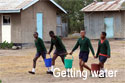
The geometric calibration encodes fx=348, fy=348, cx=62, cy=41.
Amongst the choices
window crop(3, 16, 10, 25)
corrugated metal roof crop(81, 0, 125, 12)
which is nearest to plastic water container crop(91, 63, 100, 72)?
window crop(3, 16, 10, 25)

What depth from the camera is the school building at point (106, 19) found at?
3086 cm

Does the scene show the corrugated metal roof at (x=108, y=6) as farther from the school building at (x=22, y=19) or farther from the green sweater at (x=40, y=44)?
the green sweater at (x=40, y=44)

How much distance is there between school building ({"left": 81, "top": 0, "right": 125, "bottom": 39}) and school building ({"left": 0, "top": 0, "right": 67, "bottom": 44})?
7.41 meters

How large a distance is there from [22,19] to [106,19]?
10326 mm

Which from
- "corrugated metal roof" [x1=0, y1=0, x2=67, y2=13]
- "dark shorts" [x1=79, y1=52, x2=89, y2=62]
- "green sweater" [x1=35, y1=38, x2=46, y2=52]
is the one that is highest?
"corrugated metal roof" [x1=0, y1=0, x2=67, y2=13]

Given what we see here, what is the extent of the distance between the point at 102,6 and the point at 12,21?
429 inches

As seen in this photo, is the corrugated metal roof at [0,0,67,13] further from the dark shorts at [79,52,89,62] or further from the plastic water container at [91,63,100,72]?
the plastic water container at [91,63,100,72]

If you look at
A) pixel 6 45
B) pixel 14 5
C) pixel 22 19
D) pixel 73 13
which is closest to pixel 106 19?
pixel 73 13

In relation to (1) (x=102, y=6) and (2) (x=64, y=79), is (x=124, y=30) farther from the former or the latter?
(2) (x=64, y=79)

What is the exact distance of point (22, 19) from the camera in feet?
78.9

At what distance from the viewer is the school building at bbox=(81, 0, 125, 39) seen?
3086 cm

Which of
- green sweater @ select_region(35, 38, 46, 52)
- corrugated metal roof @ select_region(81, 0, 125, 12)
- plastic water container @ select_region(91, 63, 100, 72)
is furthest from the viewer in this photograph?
corrugated metal roof @ select_region(81, 0, 125, 12)

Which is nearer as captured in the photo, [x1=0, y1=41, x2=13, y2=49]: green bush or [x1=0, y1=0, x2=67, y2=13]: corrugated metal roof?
[x1=0, y1=0, x2=67, y2=13]: corrugated metal roof

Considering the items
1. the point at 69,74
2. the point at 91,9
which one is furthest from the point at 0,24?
the point at 69,74
